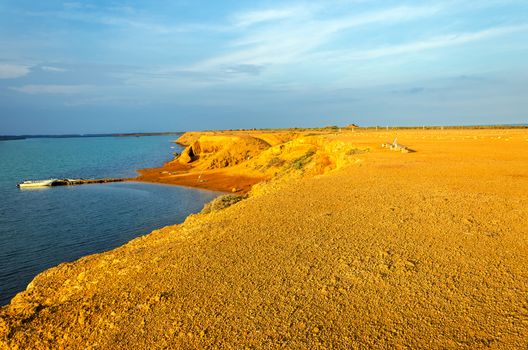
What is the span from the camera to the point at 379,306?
6.18 m

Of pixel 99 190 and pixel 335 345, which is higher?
pixel 335 345

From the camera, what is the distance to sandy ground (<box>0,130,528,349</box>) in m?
5.66

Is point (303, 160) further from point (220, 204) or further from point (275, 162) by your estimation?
point (220, 204)

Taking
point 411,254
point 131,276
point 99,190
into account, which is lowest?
point 99,190

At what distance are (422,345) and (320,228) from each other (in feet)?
17.1

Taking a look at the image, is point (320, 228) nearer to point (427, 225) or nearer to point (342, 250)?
point (342, 250)

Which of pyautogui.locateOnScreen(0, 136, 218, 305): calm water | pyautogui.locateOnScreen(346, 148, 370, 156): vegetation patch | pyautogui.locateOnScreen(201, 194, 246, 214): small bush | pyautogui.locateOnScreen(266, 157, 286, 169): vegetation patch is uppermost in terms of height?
pyautogui.locateOnScreen(346, 148, 370, 156): vegetation patch

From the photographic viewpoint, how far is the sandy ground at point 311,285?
18.6 feet

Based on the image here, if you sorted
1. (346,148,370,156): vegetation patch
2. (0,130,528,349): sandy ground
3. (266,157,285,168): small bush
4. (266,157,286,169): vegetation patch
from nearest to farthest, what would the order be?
(0,130,528,349): sandy ground → (346,148,370,156): vegetation patch → (266,157,286,169): vegetation patch → (266,157,285,168): small bush

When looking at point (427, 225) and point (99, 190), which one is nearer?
point (427, 225)

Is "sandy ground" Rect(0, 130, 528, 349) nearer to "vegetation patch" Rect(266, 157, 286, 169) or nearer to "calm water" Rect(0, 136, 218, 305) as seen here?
"calm water" Rect(0, 136, 218, 305)

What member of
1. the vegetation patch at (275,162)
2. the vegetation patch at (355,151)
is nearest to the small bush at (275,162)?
the vegetation patch at (275,162)

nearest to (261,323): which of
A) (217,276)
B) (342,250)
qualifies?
(217,276)

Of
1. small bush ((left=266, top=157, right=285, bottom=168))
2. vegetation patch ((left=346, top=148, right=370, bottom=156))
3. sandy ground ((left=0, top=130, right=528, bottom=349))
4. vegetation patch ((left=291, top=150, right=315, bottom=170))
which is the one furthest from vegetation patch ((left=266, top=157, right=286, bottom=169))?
sandy ground ((left=0, top=130, right=528, bottom=349))
